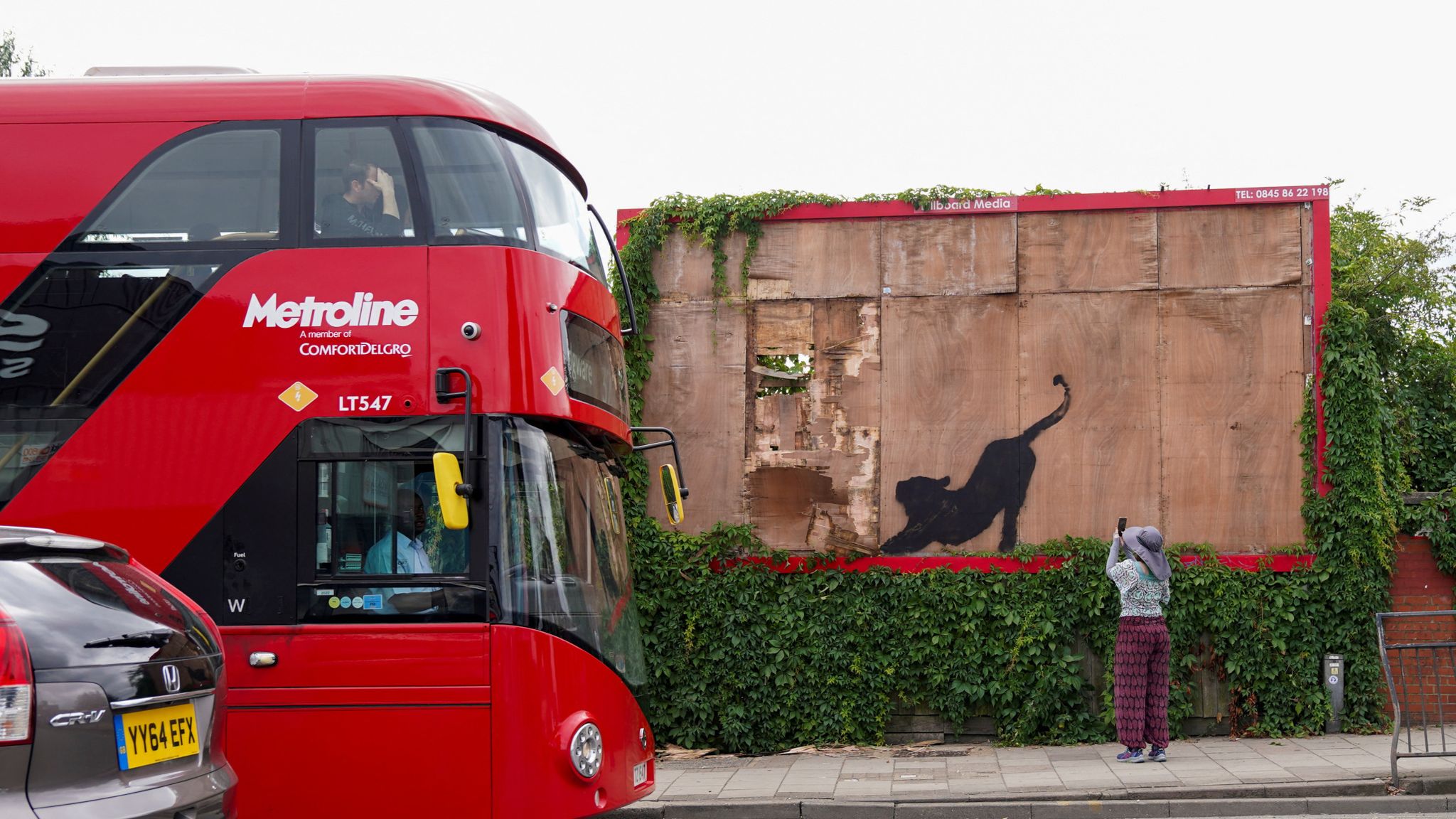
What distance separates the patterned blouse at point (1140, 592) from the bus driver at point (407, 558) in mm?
5901

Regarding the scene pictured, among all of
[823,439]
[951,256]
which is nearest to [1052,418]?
[951,256]

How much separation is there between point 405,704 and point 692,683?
513 centimetres

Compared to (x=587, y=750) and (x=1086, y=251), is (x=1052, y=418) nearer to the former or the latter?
(x=1086, y=251)

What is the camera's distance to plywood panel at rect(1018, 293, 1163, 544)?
10.5m

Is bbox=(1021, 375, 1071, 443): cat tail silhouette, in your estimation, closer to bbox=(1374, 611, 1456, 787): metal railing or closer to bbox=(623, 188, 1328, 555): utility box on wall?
bbox=(623, 188, 1328, 555): utility box on wall

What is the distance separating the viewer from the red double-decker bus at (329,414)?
18.6 ft

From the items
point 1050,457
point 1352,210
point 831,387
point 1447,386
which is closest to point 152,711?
point 831,387

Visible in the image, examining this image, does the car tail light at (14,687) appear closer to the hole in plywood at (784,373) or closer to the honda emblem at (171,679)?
the honda emblem at (171,679)

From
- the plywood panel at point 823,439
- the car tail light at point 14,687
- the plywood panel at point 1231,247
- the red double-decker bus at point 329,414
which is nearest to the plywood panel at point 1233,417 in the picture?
the plywood panel at point 1231,247

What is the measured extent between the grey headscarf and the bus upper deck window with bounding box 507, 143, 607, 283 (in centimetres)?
511

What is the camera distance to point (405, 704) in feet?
18.7

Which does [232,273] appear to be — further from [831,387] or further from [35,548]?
[831,387]

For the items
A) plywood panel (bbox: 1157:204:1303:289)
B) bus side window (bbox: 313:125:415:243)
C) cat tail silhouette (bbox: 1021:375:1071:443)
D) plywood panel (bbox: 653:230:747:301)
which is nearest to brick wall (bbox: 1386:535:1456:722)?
plywood panel (bbox: 1157:204:1303:289)

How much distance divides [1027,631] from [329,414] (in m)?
6.91
